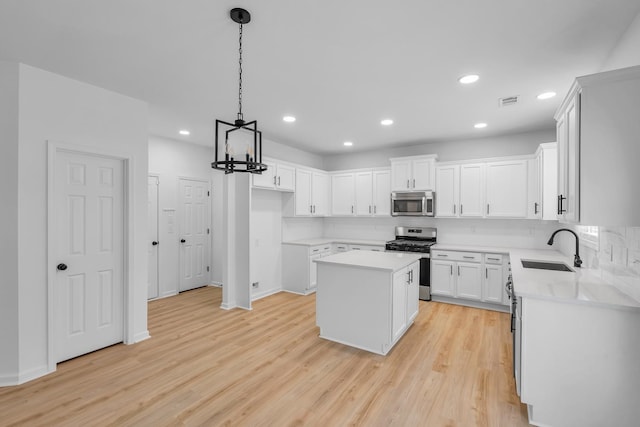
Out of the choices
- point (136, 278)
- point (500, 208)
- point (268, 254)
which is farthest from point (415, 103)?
point (136, 278)

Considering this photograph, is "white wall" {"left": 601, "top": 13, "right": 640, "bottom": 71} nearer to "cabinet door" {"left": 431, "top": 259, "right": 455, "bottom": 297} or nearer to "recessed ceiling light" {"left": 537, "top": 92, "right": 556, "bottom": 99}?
"recessed ceiling light" {"left": 537, "top": 92, "right": 556, "bottom": 99}

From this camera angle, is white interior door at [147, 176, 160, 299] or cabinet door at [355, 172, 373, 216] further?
cabinet door at [355, 172, 373, 216]

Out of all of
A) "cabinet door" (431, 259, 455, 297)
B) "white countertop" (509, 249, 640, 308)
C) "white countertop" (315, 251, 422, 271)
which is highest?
"white countertop" (315, 251, 422, 271)

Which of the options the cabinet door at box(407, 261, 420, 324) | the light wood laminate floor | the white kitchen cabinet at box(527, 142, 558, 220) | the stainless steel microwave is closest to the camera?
the light wood laminate floor

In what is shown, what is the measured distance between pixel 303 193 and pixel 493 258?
330 centimetres

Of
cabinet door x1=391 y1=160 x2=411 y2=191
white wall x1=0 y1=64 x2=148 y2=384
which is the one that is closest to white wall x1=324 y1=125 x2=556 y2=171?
cabinet door x1=391 y1=160 x2=411 y2=191

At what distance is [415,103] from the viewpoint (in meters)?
3.63

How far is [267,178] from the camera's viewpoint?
4.98 metres

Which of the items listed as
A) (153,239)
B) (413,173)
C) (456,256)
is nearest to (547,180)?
(456,256)

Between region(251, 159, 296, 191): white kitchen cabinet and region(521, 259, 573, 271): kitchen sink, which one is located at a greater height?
region(251, 159, 296, 191): white kitchen cabinet

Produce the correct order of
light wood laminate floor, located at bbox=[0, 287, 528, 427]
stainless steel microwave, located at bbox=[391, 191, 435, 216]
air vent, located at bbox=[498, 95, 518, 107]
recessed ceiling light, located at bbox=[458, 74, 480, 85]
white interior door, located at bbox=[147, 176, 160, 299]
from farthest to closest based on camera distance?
1. stainless steel microwave, located at bbox=[391, 191, 435, 216]
2. white interior door, located at bbox=[147, 176, 160, 299]
3. air vent, located at bbox=[498, 95, 518, 107]
4. recessed ceiling light, located at bbox=[458, 74, 480, 85]
5. light wood laminate floor, located at bbox=[0, 287, 528, 427]

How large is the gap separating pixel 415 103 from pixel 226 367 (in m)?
3.47

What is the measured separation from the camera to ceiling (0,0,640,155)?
6.45 ft

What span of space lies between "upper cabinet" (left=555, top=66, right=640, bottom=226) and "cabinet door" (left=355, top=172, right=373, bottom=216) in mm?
4116
